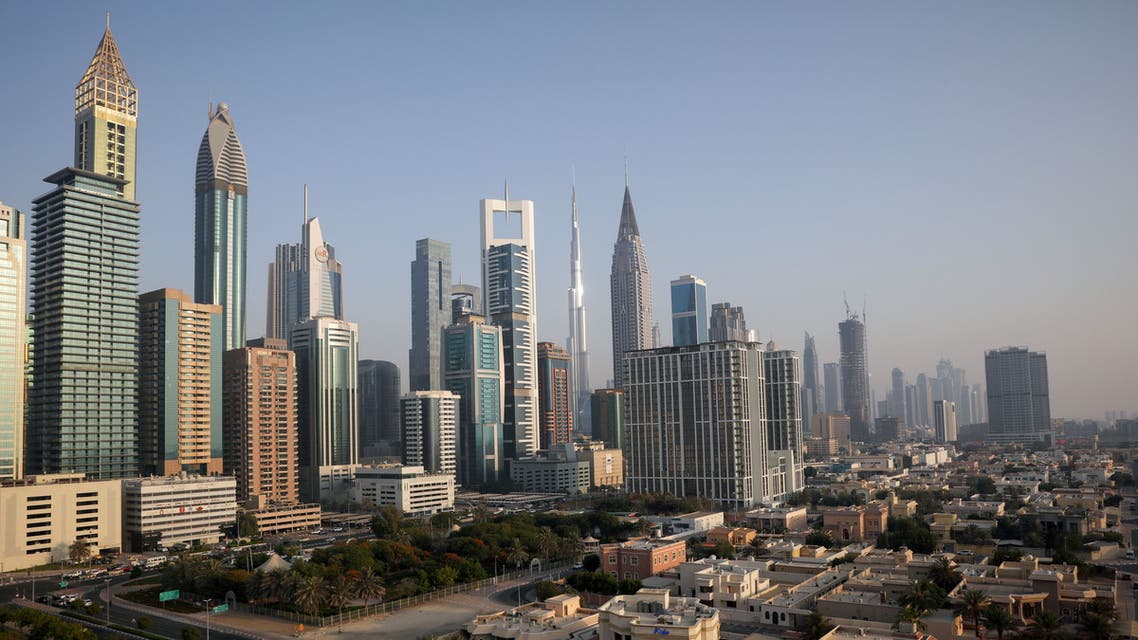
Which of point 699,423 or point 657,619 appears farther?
point 699,423

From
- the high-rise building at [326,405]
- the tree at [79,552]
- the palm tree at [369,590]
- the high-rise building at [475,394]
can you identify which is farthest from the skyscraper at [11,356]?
the high-rise building at [475,394]

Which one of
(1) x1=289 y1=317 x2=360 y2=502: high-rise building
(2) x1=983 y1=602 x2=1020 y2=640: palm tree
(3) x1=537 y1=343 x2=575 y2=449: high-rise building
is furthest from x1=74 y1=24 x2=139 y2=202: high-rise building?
(2) x1=983 y1=602 x2=1020 y2=640: palm tree

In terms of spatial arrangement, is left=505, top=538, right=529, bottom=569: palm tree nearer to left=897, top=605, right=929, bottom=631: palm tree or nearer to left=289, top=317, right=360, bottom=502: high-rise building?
left=897, top=605, right=929, bottom=631: palm tree

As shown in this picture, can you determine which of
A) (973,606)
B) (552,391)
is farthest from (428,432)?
(973,606)

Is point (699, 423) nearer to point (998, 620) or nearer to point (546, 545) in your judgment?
point (546, 545)

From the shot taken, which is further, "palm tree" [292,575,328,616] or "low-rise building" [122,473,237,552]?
"low-rise building" [122,473,237,552]

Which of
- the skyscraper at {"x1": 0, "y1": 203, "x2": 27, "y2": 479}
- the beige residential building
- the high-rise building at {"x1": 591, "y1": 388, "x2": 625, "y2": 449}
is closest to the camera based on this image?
the beige residential building

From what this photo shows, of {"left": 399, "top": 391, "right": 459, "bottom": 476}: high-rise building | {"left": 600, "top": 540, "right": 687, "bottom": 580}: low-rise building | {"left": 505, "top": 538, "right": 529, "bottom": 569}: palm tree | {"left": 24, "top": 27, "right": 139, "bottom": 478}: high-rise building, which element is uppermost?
{"left": 24, "top": 27, "right": 139, "bottom": 478}: high-rise building

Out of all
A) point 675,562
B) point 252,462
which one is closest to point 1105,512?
point 675,562
